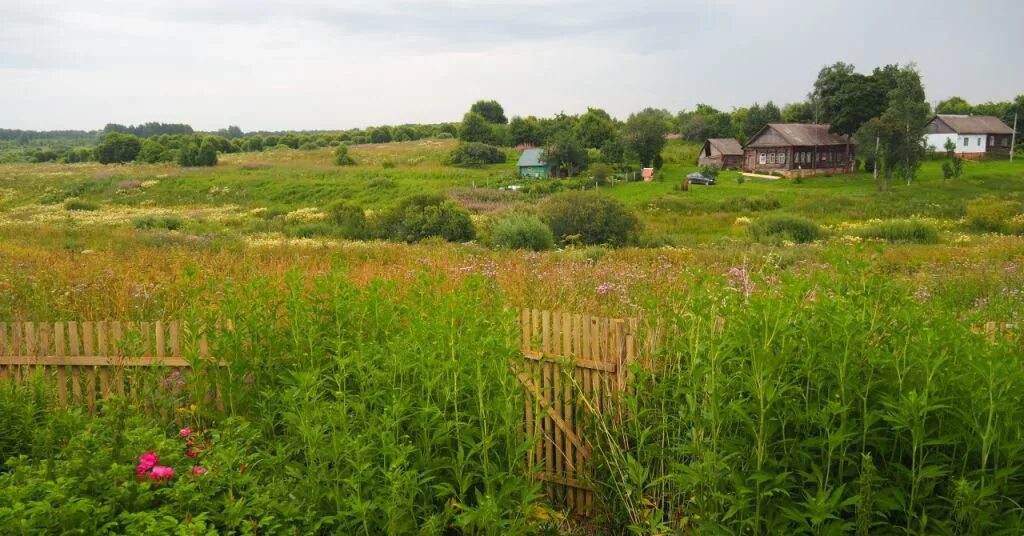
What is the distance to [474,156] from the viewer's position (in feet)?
222

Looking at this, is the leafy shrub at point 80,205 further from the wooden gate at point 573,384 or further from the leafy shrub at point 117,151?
the wooden gate at point 573,384

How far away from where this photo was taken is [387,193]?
159ft

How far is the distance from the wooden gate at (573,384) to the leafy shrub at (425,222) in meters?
20.2

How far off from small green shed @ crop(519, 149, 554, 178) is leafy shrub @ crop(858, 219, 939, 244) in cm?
3333

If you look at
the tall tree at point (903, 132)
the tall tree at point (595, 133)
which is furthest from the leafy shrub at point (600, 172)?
the tall tree at point (903, 132)

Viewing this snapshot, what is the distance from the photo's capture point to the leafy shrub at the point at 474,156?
67062mm

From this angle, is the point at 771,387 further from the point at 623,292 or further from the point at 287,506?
the point at 623,292

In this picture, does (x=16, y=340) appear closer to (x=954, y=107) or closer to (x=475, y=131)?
(x=475, y=131)

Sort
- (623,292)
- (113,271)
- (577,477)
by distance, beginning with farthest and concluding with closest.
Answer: (113,271)
(623,292)
(577,477)

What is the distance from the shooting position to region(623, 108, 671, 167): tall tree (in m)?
60.6

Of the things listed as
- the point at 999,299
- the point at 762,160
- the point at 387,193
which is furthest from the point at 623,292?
the point at 762,160

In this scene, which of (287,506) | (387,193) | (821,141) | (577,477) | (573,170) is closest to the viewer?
(287,506)

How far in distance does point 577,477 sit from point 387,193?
145ft

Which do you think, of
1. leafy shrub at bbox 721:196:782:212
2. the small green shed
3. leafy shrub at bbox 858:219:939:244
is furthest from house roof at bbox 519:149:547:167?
leafy shrub at bbox 858:219:939:244
